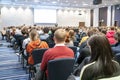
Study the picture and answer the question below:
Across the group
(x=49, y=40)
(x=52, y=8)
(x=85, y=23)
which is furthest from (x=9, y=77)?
(x=85, y=23)

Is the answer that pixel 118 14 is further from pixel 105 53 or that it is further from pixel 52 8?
pixel 105 53

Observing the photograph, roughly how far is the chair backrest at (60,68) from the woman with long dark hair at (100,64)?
0.93 m

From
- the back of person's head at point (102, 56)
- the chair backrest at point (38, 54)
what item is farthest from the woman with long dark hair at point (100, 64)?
the chair backrest at point (38, 54)

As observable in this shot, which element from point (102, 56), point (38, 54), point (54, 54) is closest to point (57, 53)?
point (54, 54)

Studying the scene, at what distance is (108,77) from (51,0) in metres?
18.2

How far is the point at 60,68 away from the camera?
102 inches

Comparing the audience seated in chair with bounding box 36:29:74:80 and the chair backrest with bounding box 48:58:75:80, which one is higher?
the audience seated in chair with bounding box 36:29:74:80

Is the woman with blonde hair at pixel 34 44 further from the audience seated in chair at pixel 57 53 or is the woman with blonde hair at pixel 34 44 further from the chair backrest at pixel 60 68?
the chair backrest at pixel 60 68

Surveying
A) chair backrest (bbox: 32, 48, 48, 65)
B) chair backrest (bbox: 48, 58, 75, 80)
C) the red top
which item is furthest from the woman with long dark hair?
chair backrest (bbox: 32, 48, 48, 65)

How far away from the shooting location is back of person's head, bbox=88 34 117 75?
159 centimetres

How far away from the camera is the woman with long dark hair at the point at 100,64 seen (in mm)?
1578

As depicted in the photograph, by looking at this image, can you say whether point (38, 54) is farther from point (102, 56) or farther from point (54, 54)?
point (102, 56)

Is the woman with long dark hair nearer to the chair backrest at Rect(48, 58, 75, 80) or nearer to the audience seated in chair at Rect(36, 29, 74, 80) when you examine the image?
the chair backrest at Rect(48, 58, 75, 80)

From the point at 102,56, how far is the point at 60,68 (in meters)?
1.08
